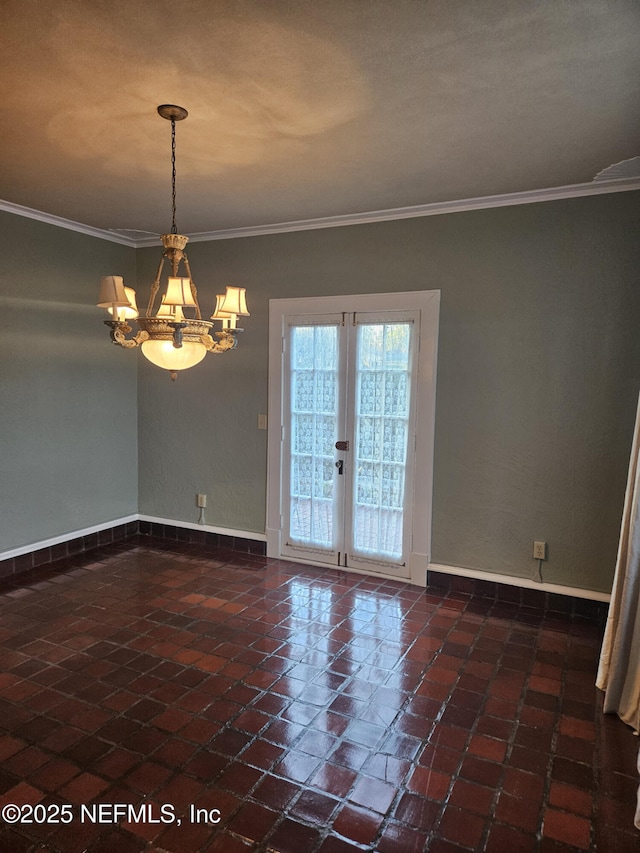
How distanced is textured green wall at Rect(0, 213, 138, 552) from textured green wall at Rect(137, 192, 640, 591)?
140 centimetres

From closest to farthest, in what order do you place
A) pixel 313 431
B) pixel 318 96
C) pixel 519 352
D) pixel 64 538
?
pixel 318 96
pixel 519 352
pixel 313 431
pixel 64 538

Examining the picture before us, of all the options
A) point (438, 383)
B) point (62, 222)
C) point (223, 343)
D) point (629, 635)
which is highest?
point (62, 222)

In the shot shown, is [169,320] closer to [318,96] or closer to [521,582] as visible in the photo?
[318,96]

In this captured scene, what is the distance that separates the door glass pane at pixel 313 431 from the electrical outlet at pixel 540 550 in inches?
59.5

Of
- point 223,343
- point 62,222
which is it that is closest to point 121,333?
point 223,343

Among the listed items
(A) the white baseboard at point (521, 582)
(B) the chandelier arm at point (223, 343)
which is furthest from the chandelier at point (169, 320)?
(A) the white baseboard at point (521, 582)

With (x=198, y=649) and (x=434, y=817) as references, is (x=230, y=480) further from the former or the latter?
(x=434, y=817)

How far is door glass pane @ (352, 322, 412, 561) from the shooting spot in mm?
4020

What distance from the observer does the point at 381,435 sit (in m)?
4.12

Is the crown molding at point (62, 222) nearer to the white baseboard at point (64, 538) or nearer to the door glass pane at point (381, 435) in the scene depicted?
the door glass pane at point (381, 435)

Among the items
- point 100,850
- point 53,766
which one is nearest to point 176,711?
point 53,766

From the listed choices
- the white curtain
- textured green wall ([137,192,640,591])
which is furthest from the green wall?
the white curtain

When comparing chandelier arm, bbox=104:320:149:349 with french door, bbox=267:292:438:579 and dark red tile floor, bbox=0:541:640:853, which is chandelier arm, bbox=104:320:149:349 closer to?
dark red tile floor, bbox=0:541:640:853

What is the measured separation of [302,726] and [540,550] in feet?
6.69
